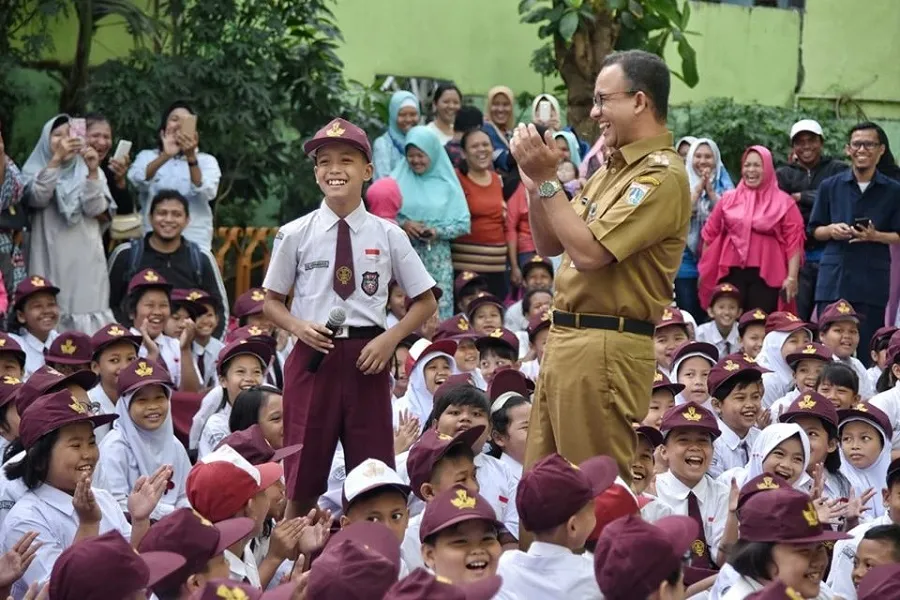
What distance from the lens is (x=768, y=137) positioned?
45.0 ft

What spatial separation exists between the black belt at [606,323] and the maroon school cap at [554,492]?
0.46 m

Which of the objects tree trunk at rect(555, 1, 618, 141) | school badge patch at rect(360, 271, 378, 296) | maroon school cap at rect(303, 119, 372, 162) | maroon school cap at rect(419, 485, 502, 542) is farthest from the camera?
tree trunk at rect(555, 1, 618, 141)

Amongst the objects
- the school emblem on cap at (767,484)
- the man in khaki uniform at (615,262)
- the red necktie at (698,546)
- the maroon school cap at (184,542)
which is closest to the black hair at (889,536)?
the school emblem on cap at (767,484)

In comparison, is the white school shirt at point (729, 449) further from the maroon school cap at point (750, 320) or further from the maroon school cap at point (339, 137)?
the maroon school cap at point (339, 137)

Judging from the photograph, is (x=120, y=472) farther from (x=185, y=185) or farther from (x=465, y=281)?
(x=465, y=281)

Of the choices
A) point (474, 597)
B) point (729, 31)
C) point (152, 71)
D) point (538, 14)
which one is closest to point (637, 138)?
point (474, 597)

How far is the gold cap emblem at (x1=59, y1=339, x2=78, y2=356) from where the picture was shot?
293 inches

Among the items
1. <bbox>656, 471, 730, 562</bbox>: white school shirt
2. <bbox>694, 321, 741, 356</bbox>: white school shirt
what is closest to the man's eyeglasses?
<bbox>656, 471, 730, 562</bbox>: white school shirt

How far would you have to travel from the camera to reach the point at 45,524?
5293 millimetres

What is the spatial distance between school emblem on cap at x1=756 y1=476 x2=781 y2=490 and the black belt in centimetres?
91

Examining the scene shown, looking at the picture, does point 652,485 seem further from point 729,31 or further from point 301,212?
point 729,31

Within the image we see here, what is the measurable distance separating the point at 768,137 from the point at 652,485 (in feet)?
25.8

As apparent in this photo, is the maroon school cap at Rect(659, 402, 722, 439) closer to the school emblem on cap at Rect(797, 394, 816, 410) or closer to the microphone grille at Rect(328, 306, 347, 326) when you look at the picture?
the school emblem on cap at Rect(797, 394, 816, 410)

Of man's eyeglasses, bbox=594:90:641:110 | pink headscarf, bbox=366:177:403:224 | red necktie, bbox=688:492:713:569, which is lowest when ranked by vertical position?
red necktie, bbox=688:492:713:569
